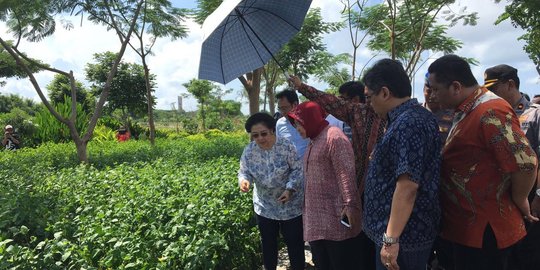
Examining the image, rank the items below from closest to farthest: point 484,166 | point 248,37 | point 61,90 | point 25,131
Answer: point 484,166
point 248,37
point 25,131
point 61,90

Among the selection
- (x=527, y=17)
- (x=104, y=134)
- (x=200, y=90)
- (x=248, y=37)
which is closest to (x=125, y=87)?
(x=104, y=134)

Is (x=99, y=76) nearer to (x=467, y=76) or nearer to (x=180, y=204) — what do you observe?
(x=180, y=204)

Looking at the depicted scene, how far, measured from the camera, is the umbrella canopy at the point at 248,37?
324cm

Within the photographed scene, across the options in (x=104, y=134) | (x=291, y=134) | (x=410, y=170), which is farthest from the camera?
(x=104, y=134)

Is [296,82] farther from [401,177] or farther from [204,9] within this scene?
[204,9]

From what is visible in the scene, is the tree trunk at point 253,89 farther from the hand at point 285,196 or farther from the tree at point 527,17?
the hand at point 285,196

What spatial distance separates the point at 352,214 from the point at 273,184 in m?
0.96

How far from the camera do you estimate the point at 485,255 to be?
6.56ft

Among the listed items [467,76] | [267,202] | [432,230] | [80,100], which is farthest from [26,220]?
[80,100]

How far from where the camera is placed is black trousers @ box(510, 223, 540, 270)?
Result: 8.89 ft

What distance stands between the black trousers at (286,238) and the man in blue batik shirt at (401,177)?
4.01 ft

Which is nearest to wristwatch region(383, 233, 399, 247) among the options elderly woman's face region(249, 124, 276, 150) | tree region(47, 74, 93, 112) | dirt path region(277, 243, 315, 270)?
elderly woman's face region(249, 124, 276, 150)

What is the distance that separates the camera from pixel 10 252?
2.28 metres

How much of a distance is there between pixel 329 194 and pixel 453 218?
2.58 ft
